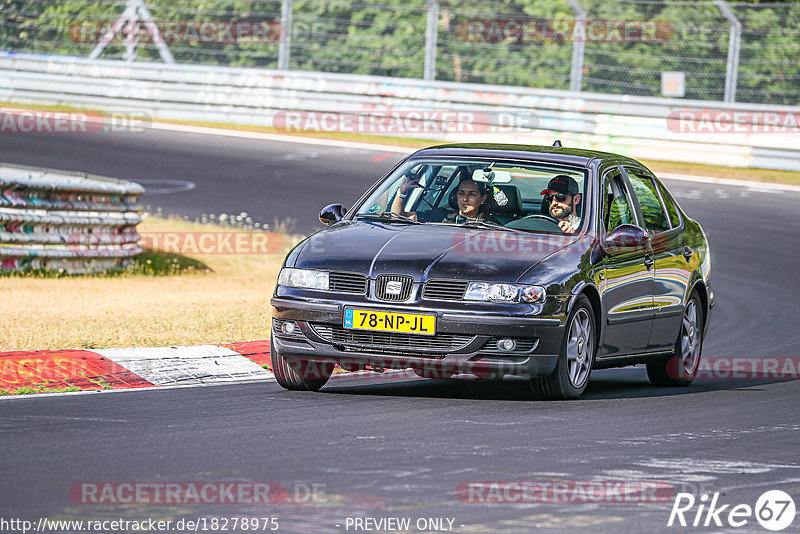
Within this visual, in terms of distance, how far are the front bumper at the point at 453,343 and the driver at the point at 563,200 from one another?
40.1 inches

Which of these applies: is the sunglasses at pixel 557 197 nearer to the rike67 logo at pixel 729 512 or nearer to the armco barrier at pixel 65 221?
the rike67 logo at pixel 729 512

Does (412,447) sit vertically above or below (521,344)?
below

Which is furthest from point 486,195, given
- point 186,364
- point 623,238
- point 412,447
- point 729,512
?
point 729,512

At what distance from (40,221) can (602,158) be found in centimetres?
697

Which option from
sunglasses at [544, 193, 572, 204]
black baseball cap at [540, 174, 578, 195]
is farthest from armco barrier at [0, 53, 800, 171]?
sunglasses at [544, 193, 572, 204]

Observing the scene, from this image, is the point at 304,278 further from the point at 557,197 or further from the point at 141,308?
the point at 141,308

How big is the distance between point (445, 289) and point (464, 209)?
115cm

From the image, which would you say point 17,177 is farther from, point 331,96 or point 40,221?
point 331,96

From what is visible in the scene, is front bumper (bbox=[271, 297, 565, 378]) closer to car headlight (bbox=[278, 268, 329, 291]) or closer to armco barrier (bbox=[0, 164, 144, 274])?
car headlight (bbox=[278, 268, 329, 291])

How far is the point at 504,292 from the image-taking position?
324 inches

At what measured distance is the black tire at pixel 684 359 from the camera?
33.8 feet

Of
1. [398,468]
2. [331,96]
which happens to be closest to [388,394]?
[398,468]

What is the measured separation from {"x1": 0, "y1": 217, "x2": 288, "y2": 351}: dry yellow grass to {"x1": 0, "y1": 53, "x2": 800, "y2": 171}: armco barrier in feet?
29.2

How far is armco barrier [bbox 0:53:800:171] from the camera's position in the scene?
2369 cm
